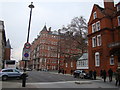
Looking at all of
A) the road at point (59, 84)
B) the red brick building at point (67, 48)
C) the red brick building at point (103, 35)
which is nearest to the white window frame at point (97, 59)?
the red brick building at point (103, 35)

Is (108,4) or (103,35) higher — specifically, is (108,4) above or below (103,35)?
above

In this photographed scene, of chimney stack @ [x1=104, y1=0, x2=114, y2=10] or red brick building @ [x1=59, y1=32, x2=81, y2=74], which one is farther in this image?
red brick building @ [x1=59, y1=32, x2=81, y2=74]

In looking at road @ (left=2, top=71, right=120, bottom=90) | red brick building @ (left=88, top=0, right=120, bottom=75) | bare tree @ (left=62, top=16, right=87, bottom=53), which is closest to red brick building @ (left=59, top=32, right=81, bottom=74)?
bare tree @ (left=62, top=16, right=87, bottom=53)

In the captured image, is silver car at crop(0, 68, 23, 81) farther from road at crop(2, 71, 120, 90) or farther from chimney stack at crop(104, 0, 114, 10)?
chimney stack at crop(104, 0, 114, 10)

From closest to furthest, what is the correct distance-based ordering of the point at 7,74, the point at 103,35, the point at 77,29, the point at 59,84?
the point at 59,84 < the point at 7,74 < the point at 103,35 < the point at 77,29

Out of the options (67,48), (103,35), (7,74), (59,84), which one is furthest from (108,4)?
(7,74)

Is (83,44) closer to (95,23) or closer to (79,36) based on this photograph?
(79,36)

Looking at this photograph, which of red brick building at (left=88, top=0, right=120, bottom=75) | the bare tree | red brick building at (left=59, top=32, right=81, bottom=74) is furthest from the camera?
the bare tree

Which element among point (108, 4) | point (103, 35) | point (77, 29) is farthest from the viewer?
point (77, 29)

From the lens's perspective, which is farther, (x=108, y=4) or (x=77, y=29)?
(x=77, y=29)

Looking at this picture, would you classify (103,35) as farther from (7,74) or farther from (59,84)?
(7,74)

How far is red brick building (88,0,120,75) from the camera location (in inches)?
1198

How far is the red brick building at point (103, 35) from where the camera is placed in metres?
30.4

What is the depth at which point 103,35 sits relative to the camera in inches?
1236
